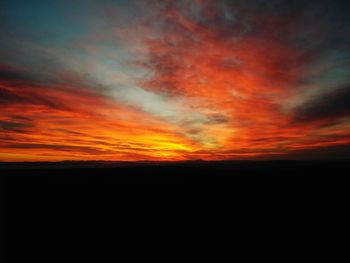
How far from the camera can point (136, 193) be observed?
582 inches

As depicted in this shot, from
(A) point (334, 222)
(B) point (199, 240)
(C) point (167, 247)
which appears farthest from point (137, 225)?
(A) point (334, 222)

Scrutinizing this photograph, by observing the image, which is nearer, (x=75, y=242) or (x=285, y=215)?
(x=75, y=242)

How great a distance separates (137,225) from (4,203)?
8867 mm

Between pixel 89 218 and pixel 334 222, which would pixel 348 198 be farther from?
pixel 89 218

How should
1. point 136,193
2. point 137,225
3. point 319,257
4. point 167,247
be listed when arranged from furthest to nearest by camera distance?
1. point 136,193
2. point 137,225
3. point 167,247
4. point 319,257

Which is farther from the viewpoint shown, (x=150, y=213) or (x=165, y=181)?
(x=165, y=181)

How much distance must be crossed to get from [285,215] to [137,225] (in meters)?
7.98

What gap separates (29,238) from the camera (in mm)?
7828

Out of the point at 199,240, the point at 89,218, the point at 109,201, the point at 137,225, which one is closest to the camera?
the point at 199,240

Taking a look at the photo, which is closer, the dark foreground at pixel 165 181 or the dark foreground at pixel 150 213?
the dark foreground at pixel 150 213

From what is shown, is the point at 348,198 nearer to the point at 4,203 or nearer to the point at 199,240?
the point at 199,240

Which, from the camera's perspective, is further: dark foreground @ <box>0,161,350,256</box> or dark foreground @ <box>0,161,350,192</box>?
dark foreground @ <box>0,161,350,192</box>

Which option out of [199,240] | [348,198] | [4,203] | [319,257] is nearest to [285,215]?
[319,257]

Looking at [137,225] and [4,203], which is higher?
[4,203]
